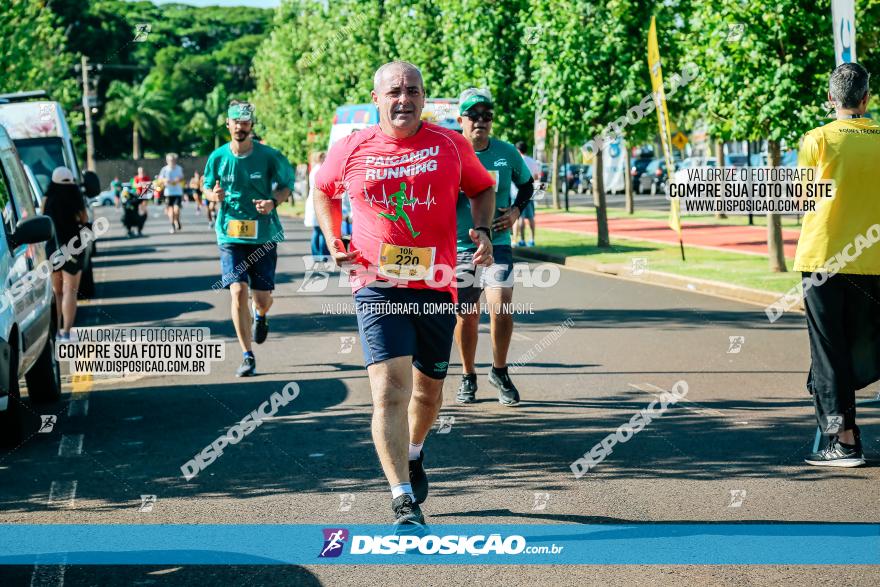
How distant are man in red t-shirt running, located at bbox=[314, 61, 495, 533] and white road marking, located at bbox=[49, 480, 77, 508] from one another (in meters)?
1.72

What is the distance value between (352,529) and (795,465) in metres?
2.65

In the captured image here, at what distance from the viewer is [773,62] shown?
17781 millimetres

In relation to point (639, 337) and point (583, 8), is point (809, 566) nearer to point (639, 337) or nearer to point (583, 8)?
point (639, 337)

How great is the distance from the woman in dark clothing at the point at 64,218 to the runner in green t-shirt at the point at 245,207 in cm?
216

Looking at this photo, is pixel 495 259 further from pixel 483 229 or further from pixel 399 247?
pixel 399 247

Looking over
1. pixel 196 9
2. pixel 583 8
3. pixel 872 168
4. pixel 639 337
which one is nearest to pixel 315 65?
pixel 583 8

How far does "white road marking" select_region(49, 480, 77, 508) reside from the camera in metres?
6.37

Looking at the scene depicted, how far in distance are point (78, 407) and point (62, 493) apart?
2.70m

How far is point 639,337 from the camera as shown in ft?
41.1

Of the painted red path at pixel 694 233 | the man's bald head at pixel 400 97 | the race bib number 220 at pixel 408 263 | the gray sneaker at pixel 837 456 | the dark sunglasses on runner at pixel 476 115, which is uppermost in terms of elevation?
the man's bald head at pixel 400 97

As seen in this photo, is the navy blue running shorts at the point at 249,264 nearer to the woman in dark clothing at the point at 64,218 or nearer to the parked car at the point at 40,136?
the woman in dark clothing at the point at 64,218

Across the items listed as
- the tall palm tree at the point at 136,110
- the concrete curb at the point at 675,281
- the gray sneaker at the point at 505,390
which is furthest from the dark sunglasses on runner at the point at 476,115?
the tall palm tree at the point at 136,110

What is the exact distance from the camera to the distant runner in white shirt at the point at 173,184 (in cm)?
3329

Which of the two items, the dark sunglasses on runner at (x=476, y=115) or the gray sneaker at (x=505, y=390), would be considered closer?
the dark sunglasses on runner at (x=476, y=115)
